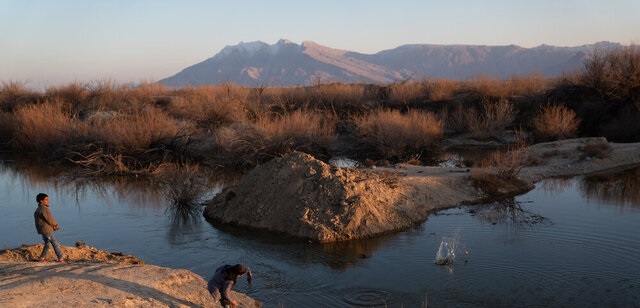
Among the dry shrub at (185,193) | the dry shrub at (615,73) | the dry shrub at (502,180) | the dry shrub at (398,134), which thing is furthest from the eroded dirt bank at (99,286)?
the dry shrub at (615,73)

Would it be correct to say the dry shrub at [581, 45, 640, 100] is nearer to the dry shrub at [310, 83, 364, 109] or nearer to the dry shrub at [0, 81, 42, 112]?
the dry shrub at [310, 83, 364, 109]

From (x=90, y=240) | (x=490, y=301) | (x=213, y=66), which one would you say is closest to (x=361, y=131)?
(x=90, y=240)

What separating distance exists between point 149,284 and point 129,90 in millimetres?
27299

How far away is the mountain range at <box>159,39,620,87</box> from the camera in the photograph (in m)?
127

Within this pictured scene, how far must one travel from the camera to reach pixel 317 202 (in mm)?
10406

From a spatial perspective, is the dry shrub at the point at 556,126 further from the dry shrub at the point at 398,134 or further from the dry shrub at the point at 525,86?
the dry shrub at the point at 525,86

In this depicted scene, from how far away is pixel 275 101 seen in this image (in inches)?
1050

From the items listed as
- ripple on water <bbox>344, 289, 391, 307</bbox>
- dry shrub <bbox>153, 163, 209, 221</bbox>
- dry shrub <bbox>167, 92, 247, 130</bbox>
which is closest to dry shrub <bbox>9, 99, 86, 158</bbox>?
dry shrub <bbox>167, 92, 247, 130</bbox>

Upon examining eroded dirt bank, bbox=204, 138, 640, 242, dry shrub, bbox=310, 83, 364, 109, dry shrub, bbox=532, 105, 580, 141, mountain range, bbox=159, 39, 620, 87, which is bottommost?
eroded dirt bank, bbox=204, 138, 640, 242

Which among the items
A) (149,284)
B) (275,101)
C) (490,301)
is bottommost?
(490,301)

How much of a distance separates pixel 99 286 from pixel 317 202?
484 cm

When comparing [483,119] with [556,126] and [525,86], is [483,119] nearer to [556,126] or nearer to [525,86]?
[556,126]

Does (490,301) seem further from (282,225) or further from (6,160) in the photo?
(6,160)

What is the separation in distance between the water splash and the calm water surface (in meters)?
0.10
